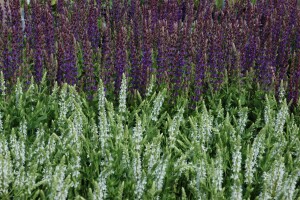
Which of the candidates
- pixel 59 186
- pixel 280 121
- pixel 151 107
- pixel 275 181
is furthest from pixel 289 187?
pixel 151 107

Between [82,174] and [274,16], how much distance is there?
12.4 ft

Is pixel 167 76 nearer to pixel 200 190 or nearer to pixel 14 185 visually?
pixel 200 190

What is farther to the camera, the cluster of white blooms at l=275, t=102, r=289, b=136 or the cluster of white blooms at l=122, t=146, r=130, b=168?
the cluster of white blooms at l=275, t=102, r=289, b=136

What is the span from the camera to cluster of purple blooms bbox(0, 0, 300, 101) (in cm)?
519

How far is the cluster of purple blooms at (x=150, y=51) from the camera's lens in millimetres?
5191

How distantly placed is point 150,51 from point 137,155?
202cm

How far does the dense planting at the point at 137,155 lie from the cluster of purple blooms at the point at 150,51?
0.89 feet

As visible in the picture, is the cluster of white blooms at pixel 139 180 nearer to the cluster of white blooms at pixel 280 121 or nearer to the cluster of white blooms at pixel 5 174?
the cluster of white blooms at pixel 5 174

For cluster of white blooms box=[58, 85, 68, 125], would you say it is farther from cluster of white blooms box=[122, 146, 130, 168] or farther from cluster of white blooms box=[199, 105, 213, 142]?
cluster of white blooms box=[199, 105, 213, 142]

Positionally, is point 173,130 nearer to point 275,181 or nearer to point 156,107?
point 156,107

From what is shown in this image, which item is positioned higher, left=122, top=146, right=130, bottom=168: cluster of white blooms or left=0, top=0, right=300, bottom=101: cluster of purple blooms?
left=0, top=0, right=300, bottom=101: cluster of purple blooms

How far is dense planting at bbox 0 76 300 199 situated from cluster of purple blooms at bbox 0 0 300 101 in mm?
270

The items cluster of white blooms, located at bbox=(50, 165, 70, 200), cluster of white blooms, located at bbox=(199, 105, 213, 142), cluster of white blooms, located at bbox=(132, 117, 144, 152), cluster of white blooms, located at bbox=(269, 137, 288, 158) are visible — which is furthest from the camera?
cluster of white blooms, located at bbox=(199, 105, 213, 142)

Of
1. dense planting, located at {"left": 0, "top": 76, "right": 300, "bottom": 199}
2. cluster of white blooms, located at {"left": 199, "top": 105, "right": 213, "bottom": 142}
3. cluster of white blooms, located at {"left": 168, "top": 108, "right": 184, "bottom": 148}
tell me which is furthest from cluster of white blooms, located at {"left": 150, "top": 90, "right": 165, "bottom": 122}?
cluster of white blooms, located at {"left": 199, "top": 105, "right": 213, "bottom": 142}
